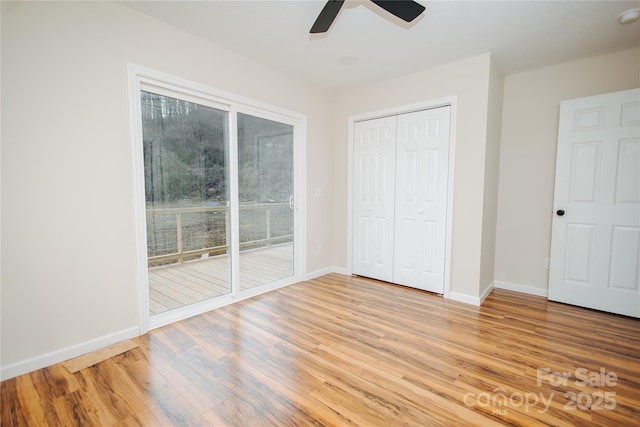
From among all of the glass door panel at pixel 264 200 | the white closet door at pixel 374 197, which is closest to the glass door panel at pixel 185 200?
the glass door panel at pixel 264 200

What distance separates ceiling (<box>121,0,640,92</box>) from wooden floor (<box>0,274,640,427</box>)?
8.54 ft

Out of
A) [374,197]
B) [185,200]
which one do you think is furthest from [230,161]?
[374,197]

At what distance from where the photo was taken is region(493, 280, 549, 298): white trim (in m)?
→ 3.33

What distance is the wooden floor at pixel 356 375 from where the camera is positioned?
1.52 m

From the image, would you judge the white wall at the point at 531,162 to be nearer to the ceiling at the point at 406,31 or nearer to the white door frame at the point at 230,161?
the ceiling at the point at 406,31

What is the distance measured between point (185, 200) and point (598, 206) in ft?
13.6

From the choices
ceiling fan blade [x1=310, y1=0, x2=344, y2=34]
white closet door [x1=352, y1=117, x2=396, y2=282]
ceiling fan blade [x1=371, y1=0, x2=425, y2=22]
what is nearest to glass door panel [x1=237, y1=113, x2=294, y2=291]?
white closet door [x1=352, y1=117, x2=396, y2=282]

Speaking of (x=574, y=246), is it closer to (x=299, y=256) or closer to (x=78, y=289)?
(x=299, y=256)

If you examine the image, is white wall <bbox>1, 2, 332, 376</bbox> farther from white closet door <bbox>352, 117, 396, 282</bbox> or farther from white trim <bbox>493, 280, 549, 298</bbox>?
white trim <bbox>493, 280, 549, 298</bbox>

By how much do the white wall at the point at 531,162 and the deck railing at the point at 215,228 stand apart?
9.09ft

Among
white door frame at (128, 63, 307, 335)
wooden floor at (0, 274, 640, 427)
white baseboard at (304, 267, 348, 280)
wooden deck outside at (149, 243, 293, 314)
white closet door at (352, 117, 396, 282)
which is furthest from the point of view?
white baseboard at (304, 267, 348, 280)

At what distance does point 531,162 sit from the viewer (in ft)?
11.0

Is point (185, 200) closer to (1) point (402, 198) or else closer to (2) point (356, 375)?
(2) point (356, 375)

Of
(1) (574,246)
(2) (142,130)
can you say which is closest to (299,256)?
(2) (142,130)
